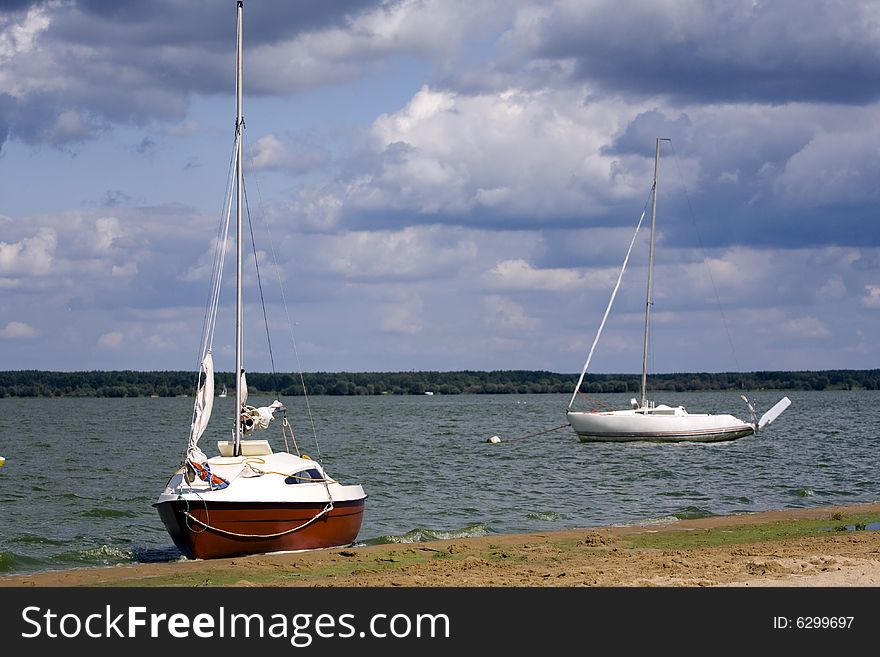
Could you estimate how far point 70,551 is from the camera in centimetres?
2559

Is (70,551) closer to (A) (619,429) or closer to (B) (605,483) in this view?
(B) (605,483)

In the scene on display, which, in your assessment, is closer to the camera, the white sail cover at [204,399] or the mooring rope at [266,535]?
the mooring rope at [266,535]

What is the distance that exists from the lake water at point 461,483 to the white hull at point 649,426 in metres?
0.57

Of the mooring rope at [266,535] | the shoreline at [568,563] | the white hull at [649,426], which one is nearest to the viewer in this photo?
the shoreline at [568,563]

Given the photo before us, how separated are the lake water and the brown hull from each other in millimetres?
2851

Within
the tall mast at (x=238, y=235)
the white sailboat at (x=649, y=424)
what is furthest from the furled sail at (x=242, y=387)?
the white sailboat at (x=649, y=424)

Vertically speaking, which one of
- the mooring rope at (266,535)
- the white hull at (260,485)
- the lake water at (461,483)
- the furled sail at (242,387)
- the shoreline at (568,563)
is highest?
the furled sail at (242,387)

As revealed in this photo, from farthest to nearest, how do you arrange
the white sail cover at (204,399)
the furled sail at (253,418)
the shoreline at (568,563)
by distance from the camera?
the furled sail at (253,418), the white sail cover at (204,399), the shoreline at (568,563)

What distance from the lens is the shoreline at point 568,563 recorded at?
17.7 m

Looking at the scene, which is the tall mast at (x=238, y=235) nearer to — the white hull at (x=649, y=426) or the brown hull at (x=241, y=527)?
the brown hull at (x=241, y=527)

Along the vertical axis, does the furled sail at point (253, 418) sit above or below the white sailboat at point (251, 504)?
above

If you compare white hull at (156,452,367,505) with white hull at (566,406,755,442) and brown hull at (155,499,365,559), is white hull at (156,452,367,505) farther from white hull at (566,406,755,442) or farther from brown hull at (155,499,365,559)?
white hull at (566,406,755,442)
